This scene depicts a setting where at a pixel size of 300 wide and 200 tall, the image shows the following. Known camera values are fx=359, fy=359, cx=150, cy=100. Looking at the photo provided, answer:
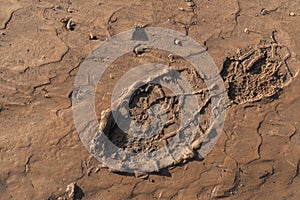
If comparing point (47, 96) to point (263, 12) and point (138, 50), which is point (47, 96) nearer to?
point (138, 50)

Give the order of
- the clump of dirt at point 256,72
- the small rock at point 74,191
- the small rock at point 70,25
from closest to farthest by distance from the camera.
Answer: the small rock at point 74,191 → the clump of dirt at point 256,72 → the small rock at point 70,25

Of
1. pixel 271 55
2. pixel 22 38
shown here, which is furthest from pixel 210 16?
pixel 22 38

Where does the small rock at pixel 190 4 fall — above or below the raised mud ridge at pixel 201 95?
above

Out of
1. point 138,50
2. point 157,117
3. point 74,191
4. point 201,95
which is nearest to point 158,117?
point 157,117

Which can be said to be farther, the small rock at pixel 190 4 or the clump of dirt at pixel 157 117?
the small rock at pixel 190 4

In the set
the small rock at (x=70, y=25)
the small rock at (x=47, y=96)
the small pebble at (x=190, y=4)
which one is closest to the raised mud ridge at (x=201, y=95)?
the small rock at (x=47, y=96)

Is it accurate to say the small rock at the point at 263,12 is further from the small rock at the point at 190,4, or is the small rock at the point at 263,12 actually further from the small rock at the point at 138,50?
the small rock at the point at 138,50
